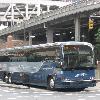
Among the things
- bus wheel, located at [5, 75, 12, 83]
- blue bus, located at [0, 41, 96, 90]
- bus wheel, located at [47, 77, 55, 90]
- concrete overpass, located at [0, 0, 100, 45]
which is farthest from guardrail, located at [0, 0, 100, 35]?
bus wheel, located at [47, 77, 55, 90]

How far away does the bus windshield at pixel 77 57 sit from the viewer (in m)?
25.0

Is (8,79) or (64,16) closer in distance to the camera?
(8,79)

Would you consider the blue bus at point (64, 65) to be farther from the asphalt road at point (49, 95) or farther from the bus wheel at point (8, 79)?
the bus wheel at point (8, 79)

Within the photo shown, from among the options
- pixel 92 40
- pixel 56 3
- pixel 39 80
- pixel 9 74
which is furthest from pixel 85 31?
pixel 56 3

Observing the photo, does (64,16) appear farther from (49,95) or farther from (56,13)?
(49,95)

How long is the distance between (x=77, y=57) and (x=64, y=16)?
155 ft

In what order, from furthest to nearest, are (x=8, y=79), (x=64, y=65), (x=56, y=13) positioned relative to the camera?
(x=56, y=13), (x=8, y=79), (x=64, y=65)

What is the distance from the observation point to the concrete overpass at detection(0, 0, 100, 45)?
6267 cm

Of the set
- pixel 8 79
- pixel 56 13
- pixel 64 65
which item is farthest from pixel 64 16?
pixel 64 65

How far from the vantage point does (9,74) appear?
34.8m

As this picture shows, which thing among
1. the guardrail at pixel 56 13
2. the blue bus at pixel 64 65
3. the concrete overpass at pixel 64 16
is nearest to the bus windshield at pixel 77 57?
the blue bus at pixel 64 65

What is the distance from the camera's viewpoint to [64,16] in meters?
71.8

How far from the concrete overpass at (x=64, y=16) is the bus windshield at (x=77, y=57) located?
3558 cm

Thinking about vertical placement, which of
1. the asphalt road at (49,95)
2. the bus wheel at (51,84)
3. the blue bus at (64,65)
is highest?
the blue bus at (64,65)
